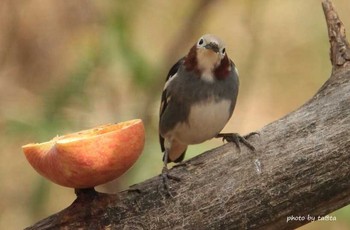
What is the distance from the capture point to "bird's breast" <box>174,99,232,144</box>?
6.11 feet

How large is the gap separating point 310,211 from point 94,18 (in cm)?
154

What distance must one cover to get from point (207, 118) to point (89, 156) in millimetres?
508

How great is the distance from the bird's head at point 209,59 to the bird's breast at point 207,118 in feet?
0.23

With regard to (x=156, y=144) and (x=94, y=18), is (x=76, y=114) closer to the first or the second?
(x=156, y=144)

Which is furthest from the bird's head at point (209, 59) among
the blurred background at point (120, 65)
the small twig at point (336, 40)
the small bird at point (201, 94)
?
the blurred background at point (120, 65)

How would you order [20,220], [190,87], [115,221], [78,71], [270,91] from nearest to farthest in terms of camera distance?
[115,221] → [190,87] → [78,71] → [20,220] → [270,91]

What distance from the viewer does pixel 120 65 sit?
236cm

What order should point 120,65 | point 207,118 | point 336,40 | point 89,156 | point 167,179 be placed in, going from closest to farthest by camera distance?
1. point 89,156
2. point 167,179
3. point 336,40
4. point 207,118
5. point 120,65

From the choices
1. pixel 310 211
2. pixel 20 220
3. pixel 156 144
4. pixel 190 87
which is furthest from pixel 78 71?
pixel 310 211

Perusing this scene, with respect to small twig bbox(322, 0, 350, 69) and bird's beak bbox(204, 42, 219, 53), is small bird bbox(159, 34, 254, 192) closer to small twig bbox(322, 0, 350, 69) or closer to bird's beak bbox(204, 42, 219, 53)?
bird's beak bbox(204, 42, 219, 53)

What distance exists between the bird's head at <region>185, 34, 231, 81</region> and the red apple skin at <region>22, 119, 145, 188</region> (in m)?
0.37

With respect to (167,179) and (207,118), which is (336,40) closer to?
(207,118)

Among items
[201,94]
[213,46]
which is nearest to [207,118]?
[201,94]

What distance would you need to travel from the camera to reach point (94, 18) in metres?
2.83
